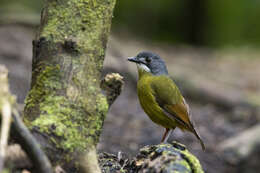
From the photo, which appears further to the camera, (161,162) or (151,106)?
(151,106)

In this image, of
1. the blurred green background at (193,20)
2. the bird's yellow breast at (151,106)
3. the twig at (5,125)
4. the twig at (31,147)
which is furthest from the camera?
the blurred green background at (193,20)

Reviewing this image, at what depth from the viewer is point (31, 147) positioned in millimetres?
2498

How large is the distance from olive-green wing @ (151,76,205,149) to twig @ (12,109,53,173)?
271 cm

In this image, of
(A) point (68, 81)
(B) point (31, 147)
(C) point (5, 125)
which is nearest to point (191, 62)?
(A) point (68, 81)

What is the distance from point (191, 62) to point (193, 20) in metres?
4.53

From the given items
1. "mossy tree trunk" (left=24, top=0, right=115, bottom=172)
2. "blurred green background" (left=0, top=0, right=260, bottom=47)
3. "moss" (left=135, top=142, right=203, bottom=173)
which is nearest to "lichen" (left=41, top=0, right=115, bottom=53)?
"mossy tree trunk" (left=24, top=0, right=115, bottom=172)

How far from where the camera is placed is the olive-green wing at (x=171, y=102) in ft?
16.8

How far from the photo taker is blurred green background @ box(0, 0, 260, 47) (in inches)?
701

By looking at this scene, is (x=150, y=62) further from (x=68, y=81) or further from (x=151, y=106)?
(x=68, y=81)

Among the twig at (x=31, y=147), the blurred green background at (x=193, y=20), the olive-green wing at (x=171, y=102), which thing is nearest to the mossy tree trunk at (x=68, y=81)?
the twig at (x=31, y=147)

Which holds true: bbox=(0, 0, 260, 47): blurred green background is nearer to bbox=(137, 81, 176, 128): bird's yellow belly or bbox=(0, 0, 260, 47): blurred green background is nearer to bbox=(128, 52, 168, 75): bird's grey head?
bbox=(128, 52, 168, 75): bird's grey head

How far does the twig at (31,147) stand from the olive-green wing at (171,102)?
271cm

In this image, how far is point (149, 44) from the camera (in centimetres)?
1634

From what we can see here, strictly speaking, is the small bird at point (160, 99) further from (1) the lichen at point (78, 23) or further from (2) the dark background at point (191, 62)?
(1) the lichen at point (78, 23)
